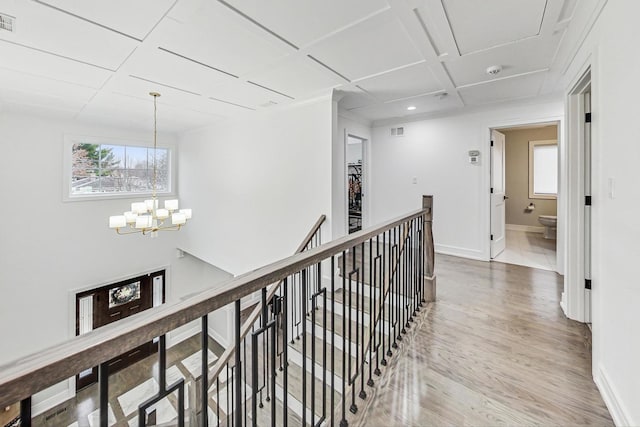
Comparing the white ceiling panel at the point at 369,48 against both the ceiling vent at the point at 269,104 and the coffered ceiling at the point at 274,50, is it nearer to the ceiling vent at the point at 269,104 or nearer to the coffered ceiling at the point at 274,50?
the coffered ceiling at the point at 274,50

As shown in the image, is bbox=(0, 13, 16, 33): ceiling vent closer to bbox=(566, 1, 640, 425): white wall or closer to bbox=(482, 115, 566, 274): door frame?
bbox=(566, 1, 640, 425): white wall

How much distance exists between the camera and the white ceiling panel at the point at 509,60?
2.37 m

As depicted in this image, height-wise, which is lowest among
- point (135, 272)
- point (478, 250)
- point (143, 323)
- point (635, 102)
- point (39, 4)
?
point (135, 272)

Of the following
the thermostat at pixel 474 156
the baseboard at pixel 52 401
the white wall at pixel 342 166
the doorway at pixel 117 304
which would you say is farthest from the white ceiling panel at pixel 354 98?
the baseboard at pixel 52 401

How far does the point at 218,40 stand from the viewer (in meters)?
2.21

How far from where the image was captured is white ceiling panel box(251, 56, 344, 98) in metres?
2.64

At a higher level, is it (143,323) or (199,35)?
(199,35)

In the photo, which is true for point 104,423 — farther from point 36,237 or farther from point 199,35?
point 36,237

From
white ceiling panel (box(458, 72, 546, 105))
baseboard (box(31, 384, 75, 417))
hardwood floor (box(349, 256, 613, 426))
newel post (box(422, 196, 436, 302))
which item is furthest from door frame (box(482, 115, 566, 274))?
baseboard (box(31, 384, 75, 417))

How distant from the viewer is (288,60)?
2.55m

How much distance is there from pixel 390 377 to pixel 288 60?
267 centimetres

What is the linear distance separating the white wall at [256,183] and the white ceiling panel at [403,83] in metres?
0.59

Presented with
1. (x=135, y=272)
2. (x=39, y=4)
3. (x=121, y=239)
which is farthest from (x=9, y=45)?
(x=135, y=272)

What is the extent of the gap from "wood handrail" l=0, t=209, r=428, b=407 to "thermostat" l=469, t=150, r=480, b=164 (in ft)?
14.1
